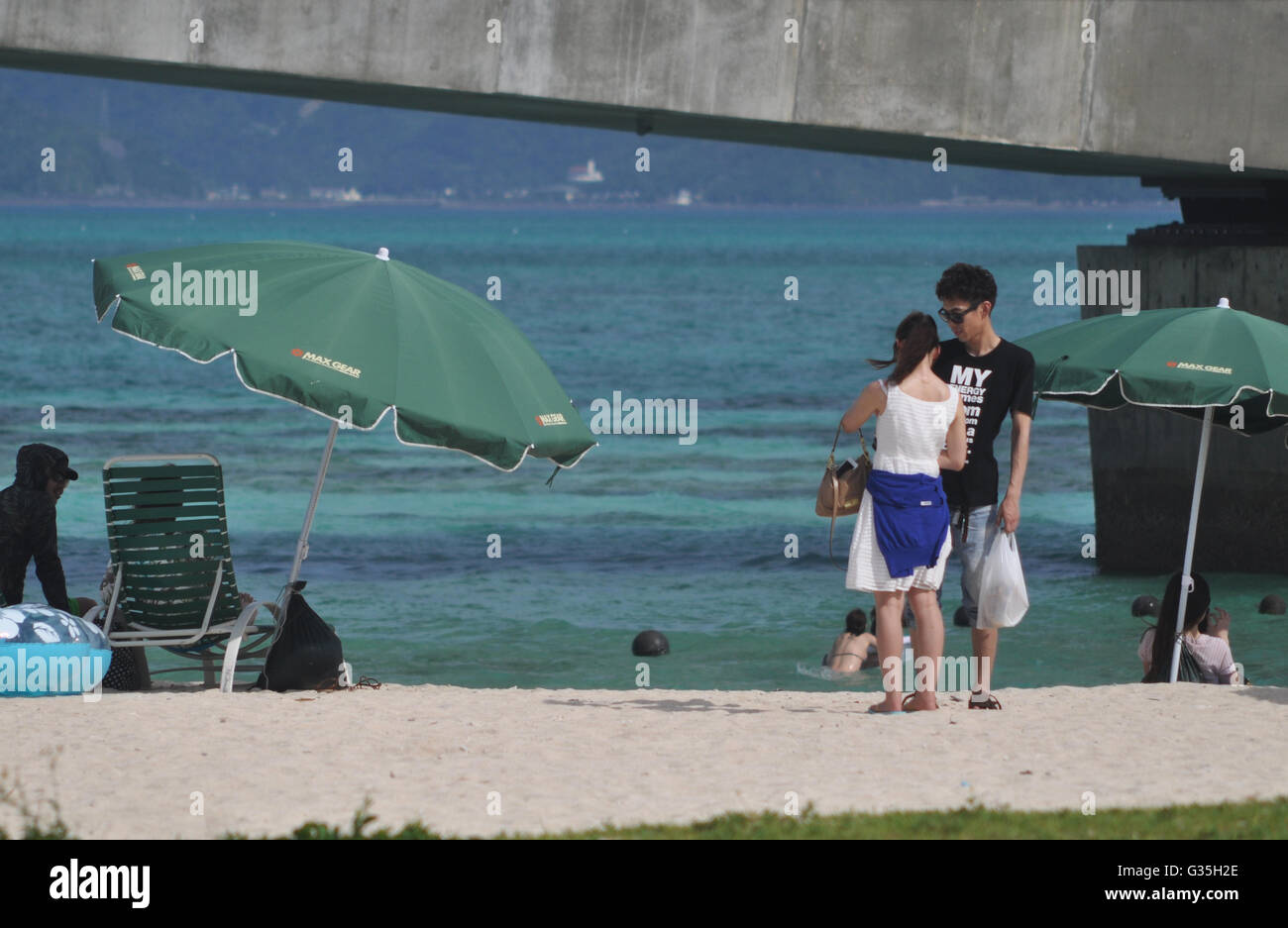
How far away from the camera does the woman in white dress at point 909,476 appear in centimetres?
772

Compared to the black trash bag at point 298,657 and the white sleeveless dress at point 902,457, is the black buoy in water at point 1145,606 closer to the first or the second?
the white sleeveless dress at point 902,457

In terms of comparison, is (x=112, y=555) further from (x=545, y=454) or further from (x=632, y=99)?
(x=632, y=99)

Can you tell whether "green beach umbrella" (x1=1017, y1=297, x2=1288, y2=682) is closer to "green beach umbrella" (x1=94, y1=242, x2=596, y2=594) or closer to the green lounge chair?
"green beach umbrella" (x1=94, y1=242, x2=596, y2=594)

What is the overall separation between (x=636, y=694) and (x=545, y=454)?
166cm

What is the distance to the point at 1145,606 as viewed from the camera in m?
15.7

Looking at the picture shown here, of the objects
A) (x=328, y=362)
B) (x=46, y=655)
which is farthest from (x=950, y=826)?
(x=46, y=655)

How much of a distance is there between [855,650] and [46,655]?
649 centimetres

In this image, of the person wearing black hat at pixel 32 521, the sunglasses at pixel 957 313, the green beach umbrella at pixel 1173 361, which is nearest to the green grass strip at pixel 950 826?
the sunglasses at pixel 957 313

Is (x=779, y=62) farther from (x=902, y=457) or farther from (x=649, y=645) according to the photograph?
(x=902, y=457)

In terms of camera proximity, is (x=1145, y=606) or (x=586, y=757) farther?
(x=1145, y=606)

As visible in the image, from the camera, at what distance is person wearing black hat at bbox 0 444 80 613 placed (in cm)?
953

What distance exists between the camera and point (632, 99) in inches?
529

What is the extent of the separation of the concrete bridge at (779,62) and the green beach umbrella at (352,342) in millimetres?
4325
